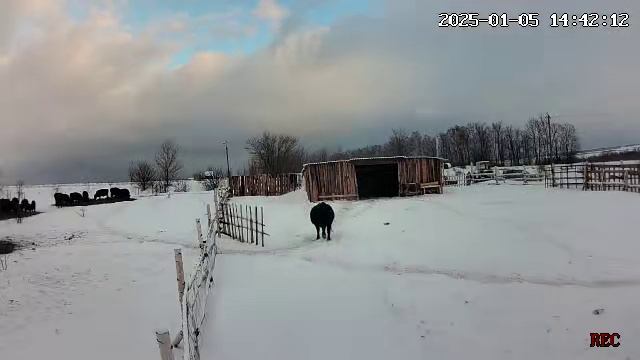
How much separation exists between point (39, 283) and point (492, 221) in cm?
1363

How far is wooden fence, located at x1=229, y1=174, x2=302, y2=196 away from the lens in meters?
33.1

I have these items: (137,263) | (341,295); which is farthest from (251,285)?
(137,263)

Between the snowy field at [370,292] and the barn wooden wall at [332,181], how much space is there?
22.2 feet

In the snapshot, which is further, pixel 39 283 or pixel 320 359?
pixel 39 283

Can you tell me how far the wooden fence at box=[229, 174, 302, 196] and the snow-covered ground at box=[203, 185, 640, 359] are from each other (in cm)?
1731

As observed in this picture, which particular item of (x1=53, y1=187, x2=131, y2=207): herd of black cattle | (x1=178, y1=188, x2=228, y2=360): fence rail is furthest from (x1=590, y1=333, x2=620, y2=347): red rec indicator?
(x1=53, y1=187, x2=131, y2=207): herd of black cattle

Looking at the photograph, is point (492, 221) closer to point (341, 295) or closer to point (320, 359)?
point (341, 295)

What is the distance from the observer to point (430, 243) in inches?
504

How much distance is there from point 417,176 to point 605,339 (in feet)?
64.7

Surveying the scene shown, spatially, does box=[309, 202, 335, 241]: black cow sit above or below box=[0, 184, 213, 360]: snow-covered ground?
above

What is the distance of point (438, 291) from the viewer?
839cm

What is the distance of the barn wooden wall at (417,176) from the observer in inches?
976

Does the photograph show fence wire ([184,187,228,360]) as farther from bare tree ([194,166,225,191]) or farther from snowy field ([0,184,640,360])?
bare tree ([194,166,225,191])

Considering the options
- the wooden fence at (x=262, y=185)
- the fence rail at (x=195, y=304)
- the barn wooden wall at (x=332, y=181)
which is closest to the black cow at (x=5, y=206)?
the wooden fence at (x=262, y=185)
